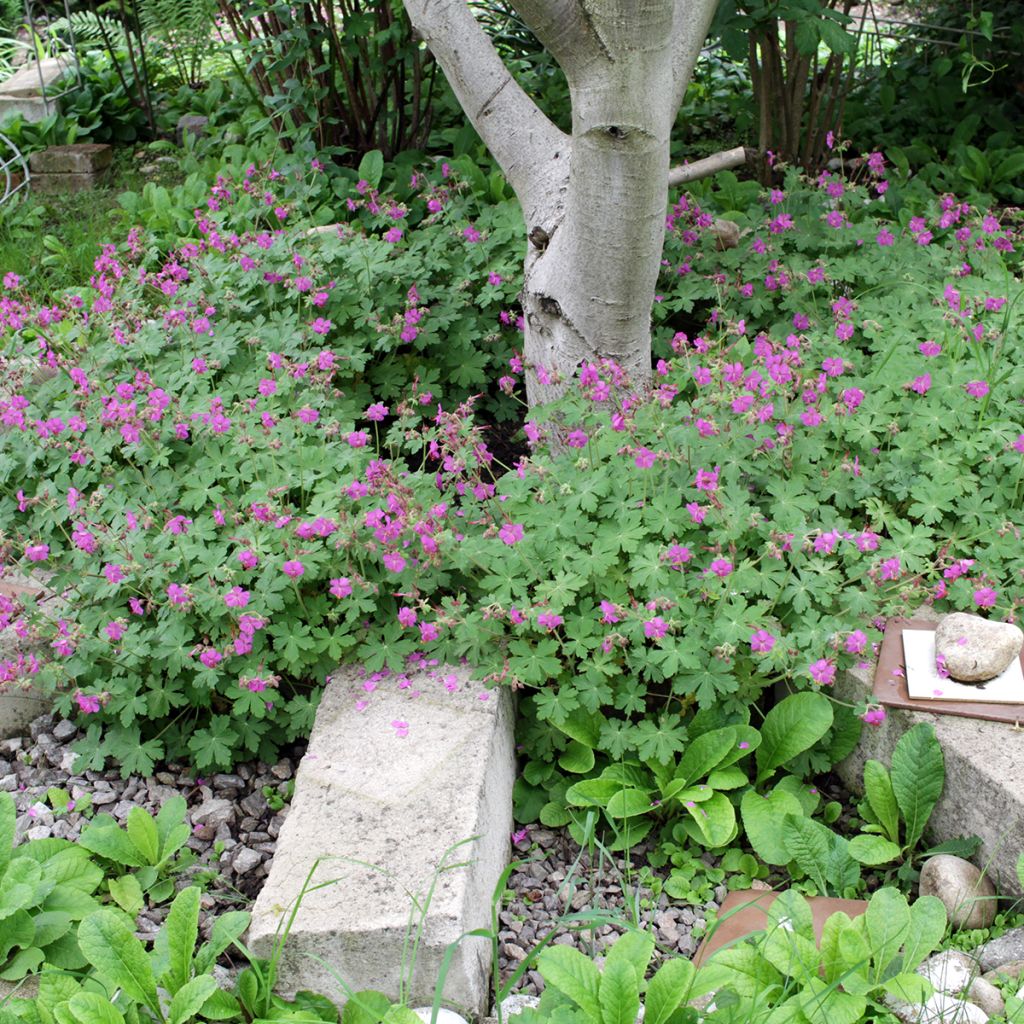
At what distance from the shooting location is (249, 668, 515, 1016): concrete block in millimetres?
2219

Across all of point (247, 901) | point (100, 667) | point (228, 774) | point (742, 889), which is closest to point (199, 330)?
point (100, 667)

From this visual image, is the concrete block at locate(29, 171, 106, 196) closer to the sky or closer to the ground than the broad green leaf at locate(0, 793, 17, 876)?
closer to the sky

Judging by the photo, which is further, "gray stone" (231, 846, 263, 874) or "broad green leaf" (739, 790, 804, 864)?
"gray stone" (231, 846, 263, 874)

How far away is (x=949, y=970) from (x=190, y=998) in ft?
4.80

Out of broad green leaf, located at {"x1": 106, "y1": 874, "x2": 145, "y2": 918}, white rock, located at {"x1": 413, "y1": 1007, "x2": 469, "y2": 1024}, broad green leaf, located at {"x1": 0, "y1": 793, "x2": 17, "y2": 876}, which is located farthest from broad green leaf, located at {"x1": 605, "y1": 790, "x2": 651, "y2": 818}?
broad green leaf, located at {"x1": 0, "y1": 793, "x2": 17, "y2": 876}

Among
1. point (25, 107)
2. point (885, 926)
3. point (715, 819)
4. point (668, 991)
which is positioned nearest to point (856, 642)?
point (715, 819)

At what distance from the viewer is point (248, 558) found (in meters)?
2.74

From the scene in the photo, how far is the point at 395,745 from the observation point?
103 inches

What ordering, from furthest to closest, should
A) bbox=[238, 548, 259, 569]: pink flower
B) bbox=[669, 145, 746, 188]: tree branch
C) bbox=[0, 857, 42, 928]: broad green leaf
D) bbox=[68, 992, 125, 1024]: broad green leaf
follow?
bbox=[669, 145, 746, 188]: tree branch < bbox=[238, 548, 259, 569]: pink flower < bbox=[0, 857, 42, 928]: broad green leaf < bbox=[68, 992, 125, 1024]: broad green leaf

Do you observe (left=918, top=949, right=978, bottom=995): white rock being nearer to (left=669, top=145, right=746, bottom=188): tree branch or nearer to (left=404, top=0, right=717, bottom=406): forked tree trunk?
(left=404, top=0, right=717, bottom=406): forked tree trunk

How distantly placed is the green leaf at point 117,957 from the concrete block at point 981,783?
1665 mm

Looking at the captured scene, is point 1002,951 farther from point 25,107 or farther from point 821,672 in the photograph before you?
point 25,107

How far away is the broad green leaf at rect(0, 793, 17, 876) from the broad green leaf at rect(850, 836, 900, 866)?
5.91 ft

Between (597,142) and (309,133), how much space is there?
2409mm
